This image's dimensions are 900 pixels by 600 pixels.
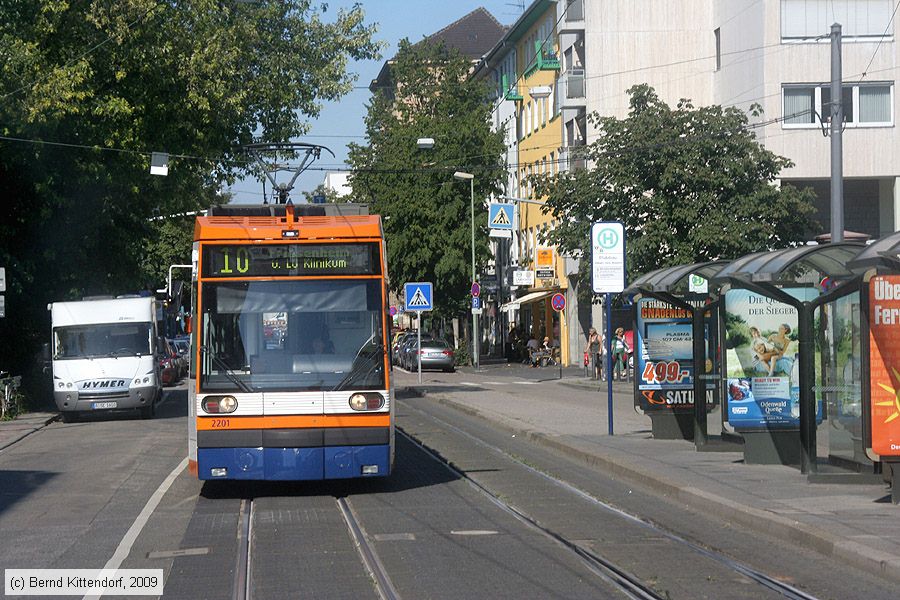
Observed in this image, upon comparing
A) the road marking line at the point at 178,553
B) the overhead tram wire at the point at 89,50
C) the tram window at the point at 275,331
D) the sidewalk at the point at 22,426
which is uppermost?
the overhead tram wire at the point at 89,50

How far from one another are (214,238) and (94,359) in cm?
1646

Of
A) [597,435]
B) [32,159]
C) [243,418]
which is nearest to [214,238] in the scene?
[243,418]

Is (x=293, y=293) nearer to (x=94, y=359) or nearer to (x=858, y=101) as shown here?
(x=94, y=359)

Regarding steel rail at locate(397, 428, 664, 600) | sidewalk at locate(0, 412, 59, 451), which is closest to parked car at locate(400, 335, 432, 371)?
sidewalk at locate(0, 412, 59, 451)

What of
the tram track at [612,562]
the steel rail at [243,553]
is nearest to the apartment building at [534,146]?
the tram track at [612,562]

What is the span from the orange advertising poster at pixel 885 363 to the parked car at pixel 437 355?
45567mm

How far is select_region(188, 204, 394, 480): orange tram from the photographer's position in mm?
12891

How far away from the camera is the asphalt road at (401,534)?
8.59 m

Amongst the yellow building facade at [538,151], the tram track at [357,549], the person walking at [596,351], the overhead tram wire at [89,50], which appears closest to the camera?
the tram track at [357,549]

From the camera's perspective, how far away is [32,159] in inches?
1201

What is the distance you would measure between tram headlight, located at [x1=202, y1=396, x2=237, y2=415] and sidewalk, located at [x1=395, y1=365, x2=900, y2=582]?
453 cm

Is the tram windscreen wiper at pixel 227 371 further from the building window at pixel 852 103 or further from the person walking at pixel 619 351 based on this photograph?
the building window at pixel 852 103

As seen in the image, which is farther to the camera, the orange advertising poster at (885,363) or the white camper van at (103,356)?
the white camper van at (103,356)

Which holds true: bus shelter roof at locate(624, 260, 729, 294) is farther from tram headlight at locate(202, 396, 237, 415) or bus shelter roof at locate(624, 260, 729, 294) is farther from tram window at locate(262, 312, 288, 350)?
tram headlight at locate(202, 396, 237, 415)
